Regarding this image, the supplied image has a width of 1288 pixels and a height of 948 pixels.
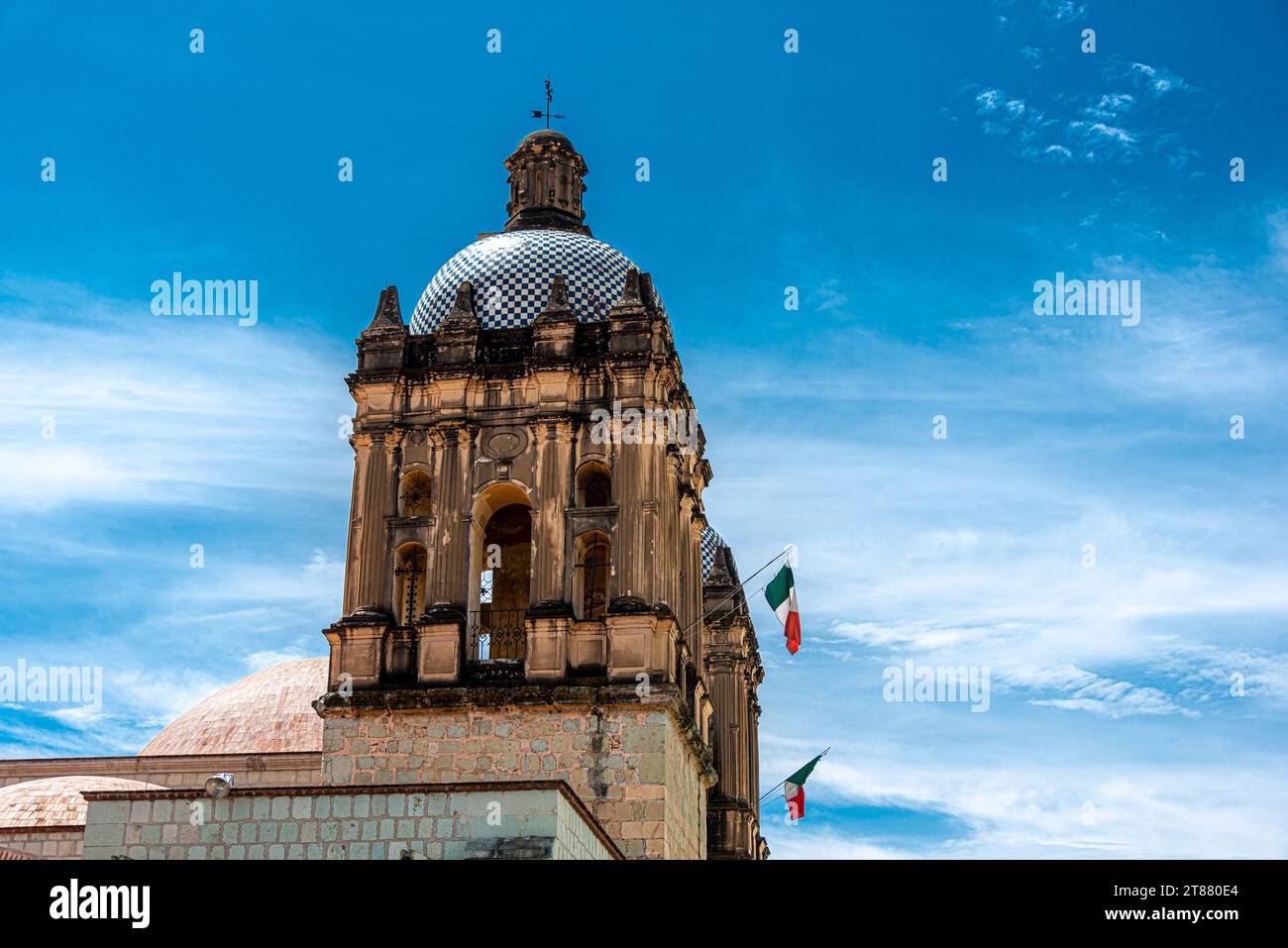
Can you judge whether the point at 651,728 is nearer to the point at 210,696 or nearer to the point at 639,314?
the point at 639,314

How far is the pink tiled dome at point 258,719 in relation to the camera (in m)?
34.8

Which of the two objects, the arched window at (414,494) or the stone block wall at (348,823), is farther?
the arched window at (414,494)

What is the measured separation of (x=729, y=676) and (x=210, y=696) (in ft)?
44.2

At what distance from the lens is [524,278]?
3216 centimetres

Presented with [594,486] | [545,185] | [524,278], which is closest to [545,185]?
[545,185]

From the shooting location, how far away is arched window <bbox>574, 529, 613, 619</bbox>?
29.7 m

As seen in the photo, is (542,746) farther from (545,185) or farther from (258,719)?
(545,185)

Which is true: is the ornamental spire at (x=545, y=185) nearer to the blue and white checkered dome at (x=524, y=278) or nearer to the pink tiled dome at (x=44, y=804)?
the blue and white checkered dome at (x=524, y=278)

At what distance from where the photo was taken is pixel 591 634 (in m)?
28.7

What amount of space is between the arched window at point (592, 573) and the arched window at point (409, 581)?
2632 millimetres

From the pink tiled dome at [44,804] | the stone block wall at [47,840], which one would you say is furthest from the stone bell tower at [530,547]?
the pink tiled dome at [44,804]

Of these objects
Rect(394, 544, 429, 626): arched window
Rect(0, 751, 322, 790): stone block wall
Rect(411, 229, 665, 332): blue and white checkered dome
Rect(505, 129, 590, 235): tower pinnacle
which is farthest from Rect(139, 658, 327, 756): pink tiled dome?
Rect(505, 129, 590, 235): tower pinnacle

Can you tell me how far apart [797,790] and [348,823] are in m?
17.6
